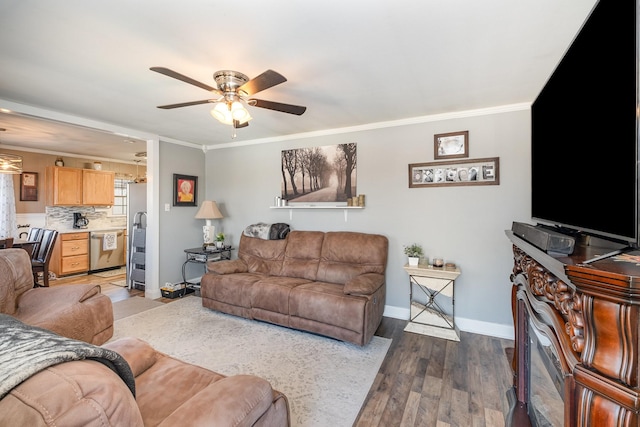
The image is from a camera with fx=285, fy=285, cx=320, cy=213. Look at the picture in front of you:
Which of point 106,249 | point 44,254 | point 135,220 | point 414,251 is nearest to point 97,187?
point 106,249

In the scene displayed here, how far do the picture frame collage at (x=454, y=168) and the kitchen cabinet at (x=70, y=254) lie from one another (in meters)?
6.30

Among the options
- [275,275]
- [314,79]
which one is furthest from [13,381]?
[275,275]

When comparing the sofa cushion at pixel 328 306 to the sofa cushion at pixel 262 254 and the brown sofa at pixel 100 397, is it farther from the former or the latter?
the brown sofa at pixel 100 397

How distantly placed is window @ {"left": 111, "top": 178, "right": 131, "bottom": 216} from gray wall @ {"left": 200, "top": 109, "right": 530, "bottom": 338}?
4.84 m

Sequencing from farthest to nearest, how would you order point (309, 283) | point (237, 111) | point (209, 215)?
point (209, 215) → point (309, 283) → point (237, 111)

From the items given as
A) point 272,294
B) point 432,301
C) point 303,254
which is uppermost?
point 303,254

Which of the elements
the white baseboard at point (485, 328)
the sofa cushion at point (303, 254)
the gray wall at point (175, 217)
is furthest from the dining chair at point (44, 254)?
the white baseboard at point (485, 328)

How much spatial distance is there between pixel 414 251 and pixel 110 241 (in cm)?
610

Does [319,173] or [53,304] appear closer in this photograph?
[53,304]

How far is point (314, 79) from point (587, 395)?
235 centimetres

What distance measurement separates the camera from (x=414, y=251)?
10.6 ft

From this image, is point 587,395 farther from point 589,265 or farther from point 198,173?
point 198,173

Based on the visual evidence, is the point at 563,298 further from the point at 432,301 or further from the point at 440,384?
the point at 432,301

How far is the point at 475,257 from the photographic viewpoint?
3107 millimetres
